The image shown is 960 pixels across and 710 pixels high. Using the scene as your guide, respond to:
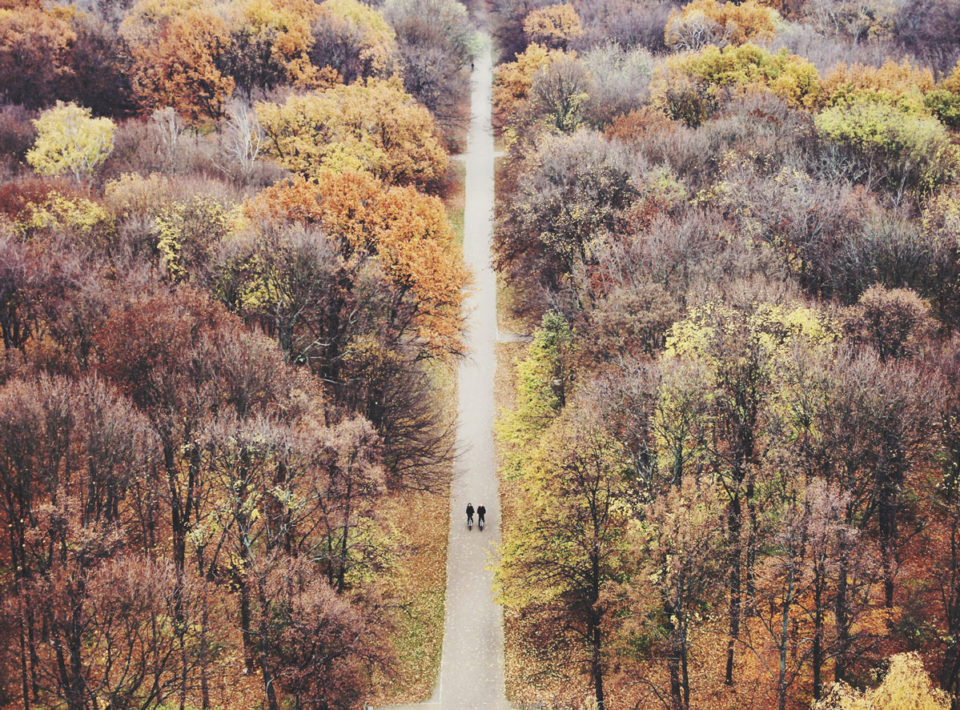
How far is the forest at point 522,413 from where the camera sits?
38.9 metres

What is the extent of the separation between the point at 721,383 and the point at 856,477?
6873 millimetres

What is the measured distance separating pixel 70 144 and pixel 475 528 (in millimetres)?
48388

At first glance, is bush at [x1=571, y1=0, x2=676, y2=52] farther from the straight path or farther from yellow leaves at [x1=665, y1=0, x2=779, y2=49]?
the straight path

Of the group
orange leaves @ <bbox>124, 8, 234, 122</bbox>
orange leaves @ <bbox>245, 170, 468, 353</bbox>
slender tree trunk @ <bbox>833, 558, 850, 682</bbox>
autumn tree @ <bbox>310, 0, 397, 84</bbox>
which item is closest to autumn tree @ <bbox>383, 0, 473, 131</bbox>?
autumn tree @ <bbox>310, 0, 397, 84</bbox>

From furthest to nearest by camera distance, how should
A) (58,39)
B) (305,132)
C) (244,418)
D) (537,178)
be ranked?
(58,39), (305,132), (537,178), (244,418)

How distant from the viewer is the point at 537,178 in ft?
222

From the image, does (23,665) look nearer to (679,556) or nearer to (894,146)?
(679,556)

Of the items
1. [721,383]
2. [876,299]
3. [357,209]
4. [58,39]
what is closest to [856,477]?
[721,383]

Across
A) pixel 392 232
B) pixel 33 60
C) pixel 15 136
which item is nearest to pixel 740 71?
pixel 392 232

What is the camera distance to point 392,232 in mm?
58062

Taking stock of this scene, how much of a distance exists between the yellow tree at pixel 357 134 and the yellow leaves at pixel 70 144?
1347cm

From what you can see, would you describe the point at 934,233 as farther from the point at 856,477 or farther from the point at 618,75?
the point at 618,75

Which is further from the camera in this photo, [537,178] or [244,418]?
[537,178]

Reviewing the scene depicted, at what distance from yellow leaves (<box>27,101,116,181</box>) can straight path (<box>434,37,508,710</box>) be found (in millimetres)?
31881
